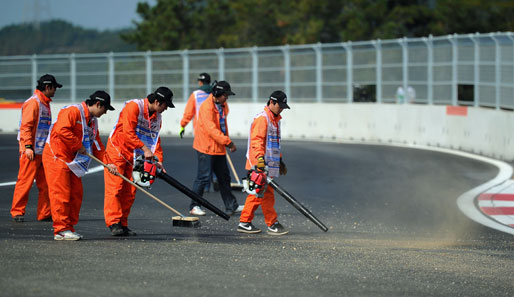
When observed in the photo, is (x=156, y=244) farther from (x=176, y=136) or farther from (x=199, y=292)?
(x=176, y=136)

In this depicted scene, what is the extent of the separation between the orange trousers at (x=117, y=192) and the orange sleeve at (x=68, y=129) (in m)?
0.58

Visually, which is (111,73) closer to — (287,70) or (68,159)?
(287,70)

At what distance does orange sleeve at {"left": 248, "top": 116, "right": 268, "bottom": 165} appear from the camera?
33.7 ft

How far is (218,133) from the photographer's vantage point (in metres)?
11.9

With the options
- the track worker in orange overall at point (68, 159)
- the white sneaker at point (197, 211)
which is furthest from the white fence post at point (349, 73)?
the track worker in orange overall at point (68, 159)

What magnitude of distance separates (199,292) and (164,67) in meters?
22.8

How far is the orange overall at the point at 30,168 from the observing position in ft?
35.5

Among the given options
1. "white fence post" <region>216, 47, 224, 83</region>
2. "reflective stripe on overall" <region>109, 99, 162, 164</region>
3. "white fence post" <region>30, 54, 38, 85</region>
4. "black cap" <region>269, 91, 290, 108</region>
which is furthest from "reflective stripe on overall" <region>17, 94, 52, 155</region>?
"white fence post" <region>30, 54, 38, 85</region>

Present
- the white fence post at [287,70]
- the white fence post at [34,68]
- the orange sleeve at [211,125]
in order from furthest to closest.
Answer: the white fence post at [34,68]
the white fence post at [287,70]
the orange sleeve at [211,125]

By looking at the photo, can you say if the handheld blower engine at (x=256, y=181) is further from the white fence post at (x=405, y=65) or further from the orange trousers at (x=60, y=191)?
the white fence post at (x=405, y=65)

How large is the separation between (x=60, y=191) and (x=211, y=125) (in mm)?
3098

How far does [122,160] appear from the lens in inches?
386

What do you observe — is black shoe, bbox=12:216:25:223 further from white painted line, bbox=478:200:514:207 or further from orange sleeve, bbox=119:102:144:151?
white painted line, bbox=478:200:514:207

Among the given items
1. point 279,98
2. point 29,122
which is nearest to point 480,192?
point 279,98
